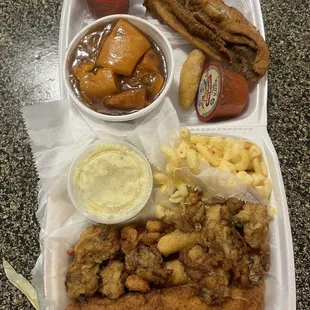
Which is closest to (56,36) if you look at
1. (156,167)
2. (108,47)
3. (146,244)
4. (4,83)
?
(4,83)

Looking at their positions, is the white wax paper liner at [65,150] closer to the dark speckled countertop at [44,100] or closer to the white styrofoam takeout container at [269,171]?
the white styrofoam takeout container at [269,171]

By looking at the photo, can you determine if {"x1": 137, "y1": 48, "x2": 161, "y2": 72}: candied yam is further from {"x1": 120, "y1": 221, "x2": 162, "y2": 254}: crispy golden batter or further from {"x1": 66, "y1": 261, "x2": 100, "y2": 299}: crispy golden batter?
{"x1": 66, "y1": 261, "x2": 100, "y2": 299}: crispy golden batter

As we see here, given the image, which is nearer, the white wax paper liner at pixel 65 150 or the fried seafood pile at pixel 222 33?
the white wax paper liner at pixel 65 150

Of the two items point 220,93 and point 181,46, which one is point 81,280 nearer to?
point 220,93

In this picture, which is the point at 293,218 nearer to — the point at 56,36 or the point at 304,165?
the point at 304,165

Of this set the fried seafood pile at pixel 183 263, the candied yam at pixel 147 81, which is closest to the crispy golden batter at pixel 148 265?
the fried seafood pile at pixel 183 263

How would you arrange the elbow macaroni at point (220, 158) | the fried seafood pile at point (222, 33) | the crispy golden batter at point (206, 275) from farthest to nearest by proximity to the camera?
the fried seafood pile at point (222, 33)
the elbow macaroni at point (220, 158)
the crispy golden batter at point (206, 275)

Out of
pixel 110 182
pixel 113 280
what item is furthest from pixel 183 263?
pixel 110 182
